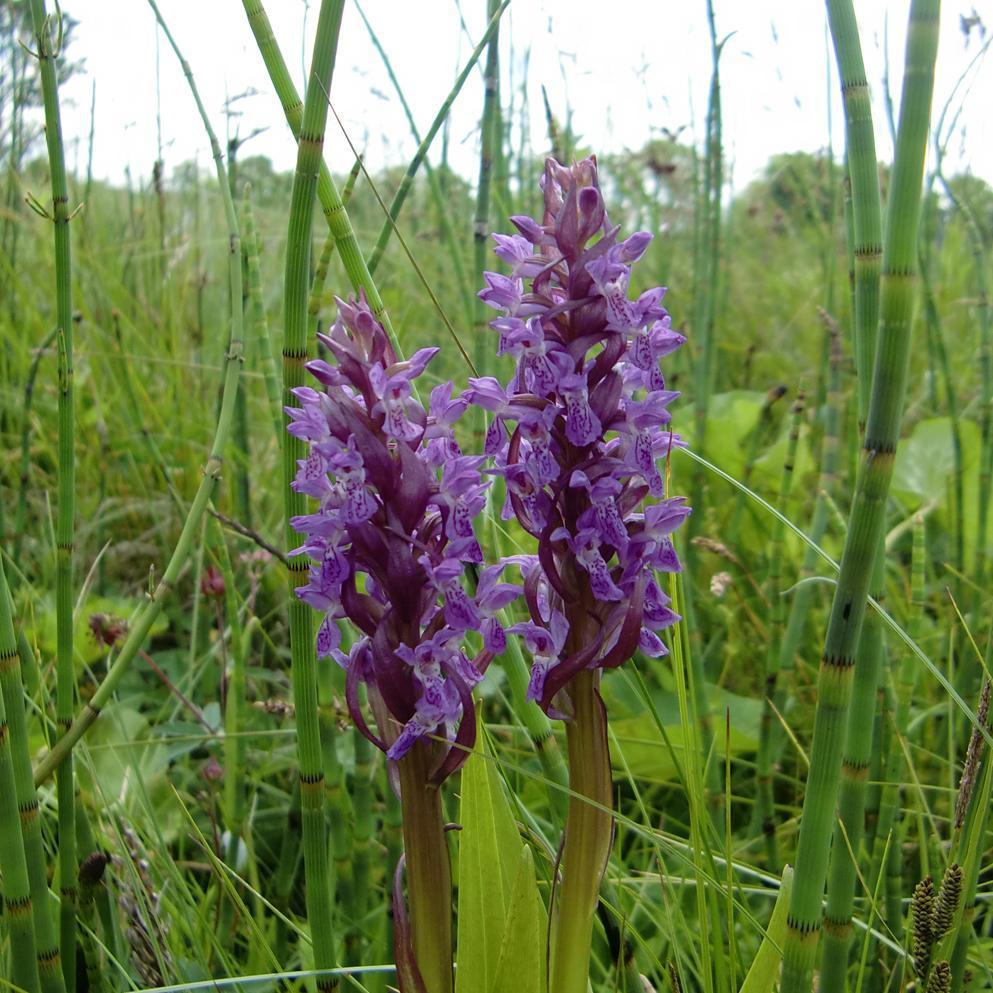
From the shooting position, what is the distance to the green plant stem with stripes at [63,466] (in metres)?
1.10

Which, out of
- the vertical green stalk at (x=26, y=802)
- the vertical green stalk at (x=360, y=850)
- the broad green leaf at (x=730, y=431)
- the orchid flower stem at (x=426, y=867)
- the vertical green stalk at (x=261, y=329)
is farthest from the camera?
the broad green leaf at (x=730, y=431)

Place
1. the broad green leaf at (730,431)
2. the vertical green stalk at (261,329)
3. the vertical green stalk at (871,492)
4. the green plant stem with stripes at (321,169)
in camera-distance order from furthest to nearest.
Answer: the broad green leaf at (730,431)
the vertical green stalk at (261,329)
the green plant stem with stripes at (321,169)
the vertical green stalk at (871,492)

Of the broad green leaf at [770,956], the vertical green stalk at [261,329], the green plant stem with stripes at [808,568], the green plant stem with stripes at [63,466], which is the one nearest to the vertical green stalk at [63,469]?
the green plant stem with stripes at [63,466]

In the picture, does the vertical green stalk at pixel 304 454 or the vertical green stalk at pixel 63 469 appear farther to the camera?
the vertical green stalk at pixel 63 469

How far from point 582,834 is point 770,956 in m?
0.23

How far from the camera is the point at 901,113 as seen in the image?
2.38 ft

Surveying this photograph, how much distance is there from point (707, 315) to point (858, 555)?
1.44 m

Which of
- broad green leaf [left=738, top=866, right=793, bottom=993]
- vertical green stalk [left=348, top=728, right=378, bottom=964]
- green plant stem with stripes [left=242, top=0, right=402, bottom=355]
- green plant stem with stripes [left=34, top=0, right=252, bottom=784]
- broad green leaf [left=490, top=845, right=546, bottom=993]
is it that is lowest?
vertical green stalk [left=348, top=728, right=378, bottom=964]

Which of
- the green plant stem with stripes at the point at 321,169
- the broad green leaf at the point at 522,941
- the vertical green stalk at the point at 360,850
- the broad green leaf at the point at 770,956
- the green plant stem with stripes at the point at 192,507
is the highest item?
the green plant stem with stripes at the point at 321,169

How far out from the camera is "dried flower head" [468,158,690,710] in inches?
30.6

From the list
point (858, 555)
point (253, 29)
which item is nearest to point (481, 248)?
point (253, 29)

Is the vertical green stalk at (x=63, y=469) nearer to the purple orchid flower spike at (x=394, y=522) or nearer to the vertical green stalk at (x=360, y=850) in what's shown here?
the vertical green stalk at (x=360, y=850)

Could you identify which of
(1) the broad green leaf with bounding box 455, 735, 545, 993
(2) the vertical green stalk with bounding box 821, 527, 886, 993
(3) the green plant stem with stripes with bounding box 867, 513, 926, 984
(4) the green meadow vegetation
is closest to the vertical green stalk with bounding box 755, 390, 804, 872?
(4) the green meadow vegetation

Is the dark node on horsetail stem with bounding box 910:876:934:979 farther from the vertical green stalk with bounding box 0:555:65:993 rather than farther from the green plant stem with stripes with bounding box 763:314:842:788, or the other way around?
the vertical green stalk with bounding box 0:555:65:993
